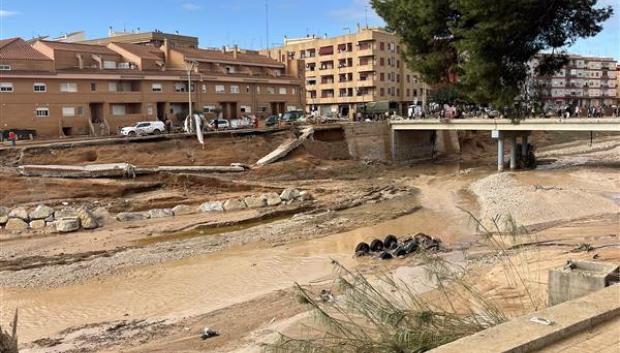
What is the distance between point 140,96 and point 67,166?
76.0 ft

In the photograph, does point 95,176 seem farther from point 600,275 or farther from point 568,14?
point 600,275

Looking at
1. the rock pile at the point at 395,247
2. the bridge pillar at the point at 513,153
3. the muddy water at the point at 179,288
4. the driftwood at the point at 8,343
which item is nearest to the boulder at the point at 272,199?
the muddy water at the point at 179,288

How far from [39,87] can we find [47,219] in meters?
26.7

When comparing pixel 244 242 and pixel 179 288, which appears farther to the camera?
pixel 244 242

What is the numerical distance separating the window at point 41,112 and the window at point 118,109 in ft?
23.3

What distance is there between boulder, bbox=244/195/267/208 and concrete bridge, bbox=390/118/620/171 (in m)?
17.2

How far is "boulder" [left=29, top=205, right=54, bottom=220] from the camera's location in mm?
32469

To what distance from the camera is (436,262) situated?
8.66 meters

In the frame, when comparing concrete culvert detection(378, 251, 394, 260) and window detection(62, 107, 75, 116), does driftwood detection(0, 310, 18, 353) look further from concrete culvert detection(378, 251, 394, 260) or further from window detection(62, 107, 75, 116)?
window detection(62, 107, 75, 116)

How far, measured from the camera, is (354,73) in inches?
3799

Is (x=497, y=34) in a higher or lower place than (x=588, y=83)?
lower

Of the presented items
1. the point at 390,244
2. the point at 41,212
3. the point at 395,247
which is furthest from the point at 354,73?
the point at 395,247

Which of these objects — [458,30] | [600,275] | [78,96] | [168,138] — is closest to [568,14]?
[458,30]

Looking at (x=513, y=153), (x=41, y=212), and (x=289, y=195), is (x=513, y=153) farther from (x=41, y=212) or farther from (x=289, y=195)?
(x=41, y=212)
